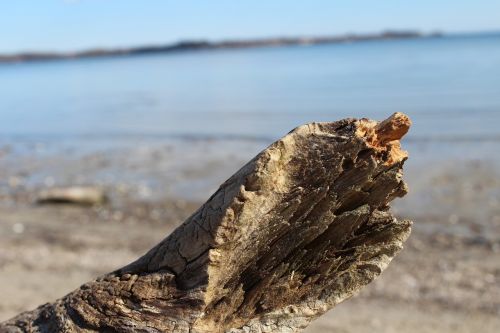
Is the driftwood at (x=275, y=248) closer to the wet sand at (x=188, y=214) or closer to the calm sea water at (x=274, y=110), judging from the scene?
the wet sand at (x=188, y=214)

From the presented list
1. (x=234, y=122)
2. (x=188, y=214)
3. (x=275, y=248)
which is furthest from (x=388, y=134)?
(x=234, y=122)

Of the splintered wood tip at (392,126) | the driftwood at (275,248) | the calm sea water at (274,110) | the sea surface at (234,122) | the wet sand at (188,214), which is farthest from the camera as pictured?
the calm sea water at (274,110)

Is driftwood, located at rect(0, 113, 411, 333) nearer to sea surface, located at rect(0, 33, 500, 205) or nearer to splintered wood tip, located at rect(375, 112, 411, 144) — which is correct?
splintered wood tip, located at rect(375, 112, 411, 144)

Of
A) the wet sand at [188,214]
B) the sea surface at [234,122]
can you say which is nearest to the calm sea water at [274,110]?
the sea surface at [234,122]

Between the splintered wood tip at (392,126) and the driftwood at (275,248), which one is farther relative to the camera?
the splintered wood tip at (392,126)

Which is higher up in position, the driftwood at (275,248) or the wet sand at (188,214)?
the driftwood at (275,248)

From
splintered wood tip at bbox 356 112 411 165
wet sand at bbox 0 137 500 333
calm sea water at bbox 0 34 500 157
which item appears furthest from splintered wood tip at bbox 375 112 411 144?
calm sea water at bbox 0 34 500 157

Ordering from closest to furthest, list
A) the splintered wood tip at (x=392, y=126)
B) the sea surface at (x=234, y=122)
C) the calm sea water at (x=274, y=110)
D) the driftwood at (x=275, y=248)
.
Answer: the driftwood at (x=275, y=248)
the splintered wood tip at (x=392, y=126)
the sea surface at (x=234, y=122)
the calm sea water at (x=274, y=110)

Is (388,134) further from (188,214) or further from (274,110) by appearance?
(274,110)
